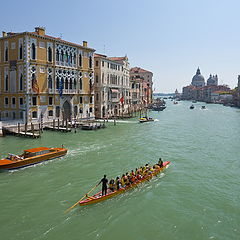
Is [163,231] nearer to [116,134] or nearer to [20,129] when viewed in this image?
[116,134]

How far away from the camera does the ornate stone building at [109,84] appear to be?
48.9 meters

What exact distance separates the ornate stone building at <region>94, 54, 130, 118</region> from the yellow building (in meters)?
8.23

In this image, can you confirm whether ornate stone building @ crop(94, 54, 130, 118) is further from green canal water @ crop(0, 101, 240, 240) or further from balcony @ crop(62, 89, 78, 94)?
green canal water @ crop(0, 101, 240, 240)

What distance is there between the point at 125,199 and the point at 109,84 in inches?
1576

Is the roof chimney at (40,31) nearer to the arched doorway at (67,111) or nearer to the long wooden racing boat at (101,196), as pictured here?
the arched doorway at (67,111)

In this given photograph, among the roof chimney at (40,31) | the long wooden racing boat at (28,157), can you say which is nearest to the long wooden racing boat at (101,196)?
the long wooden racing boat at (28,157)

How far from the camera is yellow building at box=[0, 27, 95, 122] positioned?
33.6m

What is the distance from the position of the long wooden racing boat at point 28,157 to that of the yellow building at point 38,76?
14.3 meters

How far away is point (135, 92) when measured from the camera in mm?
74125

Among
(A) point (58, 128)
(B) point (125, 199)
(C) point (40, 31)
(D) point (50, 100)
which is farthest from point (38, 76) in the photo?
(B) point (125, 199)

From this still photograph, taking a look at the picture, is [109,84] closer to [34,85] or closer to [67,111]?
[67,111]

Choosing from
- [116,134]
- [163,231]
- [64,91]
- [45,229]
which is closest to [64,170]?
[45,229]

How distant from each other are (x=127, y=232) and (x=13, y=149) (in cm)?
1621

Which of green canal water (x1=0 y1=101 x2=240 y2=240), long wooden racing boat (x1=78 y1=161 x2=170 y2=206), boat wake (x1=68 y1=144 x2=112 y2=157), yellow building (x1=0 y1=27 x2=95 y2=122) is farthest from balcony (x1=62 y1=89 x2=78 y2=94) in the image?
long wooden racing boat (x1=78 y1=161 x2=170 y2=206)
